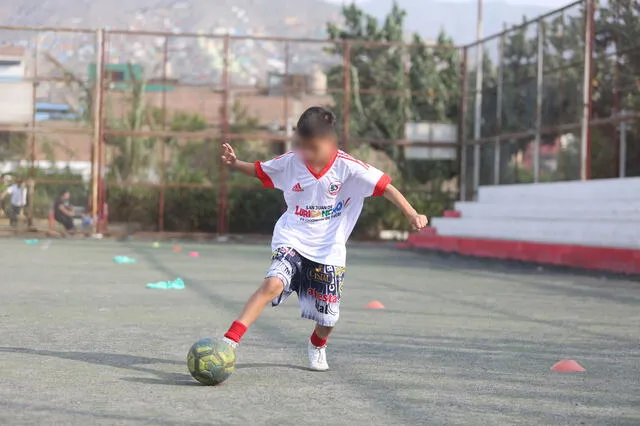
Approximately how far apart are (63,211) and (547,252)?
49.7ft

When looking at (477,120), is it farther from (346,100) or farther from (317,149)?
(317,149)

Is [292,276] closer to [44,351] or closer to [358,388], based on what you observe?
[358,388]

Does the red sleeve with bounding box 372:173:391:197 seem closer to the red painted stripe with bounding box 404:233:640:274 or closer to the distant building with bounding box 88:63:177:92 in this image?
the red painted stripe with bounding box 404:233:640:274

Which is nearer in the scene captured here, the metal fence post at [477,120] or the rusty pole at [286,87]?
the metal fence post at [477,120]

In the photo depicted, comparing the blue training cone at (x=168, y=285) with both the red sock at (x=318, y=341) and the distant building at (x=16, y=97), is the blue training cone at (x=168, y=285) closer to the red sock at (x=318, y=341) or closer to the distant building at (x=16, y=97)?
the red sock at (x=318, y=341)

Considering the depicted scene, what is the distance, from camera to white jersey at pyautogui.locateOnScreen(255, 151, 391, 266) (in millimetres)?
6414

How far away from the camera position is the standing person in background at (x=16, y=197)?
30.0m

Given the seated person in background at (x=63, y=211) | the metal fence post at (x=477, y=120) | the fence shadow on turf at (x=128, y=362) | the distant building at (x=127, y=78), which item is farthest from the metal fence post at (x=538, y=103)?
the fence shadow on turf at (x=128, y=362)

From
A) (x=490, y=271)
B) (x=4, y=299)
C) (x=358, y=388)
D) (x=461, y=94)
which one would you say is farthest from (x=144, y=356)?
(x=461, y=94)

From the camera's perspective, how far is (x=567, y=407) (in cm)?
535

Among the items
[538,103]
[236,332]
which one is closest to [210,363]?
[236,332]

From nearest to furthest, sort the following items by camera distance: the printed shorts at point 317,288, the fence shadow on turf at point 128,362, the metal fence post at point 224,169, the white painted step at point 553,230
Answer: the fence shadow on turf at point 128,362 → the printed shorts at point 317,288 → the white painted step at point 553,230 → the metal fence post at point 224,169

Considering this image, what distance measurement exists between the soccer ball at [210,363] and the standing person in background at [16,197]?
25296 millimetres

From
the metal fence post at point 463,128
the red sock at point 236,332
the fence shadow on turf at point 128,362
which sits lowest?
the fence shadow on turf at point 128,362
